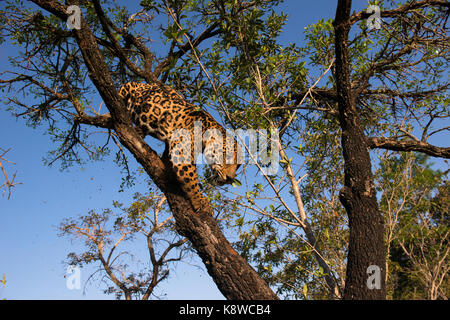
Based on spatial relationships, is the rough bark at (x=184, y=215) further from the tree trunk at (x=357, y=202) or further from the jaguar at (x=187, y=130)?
the tree trunk at (x=357, y=202)

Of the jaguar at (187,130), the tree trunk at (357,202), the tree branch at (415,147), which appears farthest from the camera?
the tree branch at (415,147)

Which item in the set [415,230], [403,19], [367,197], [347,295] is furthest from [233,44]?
[415,230]

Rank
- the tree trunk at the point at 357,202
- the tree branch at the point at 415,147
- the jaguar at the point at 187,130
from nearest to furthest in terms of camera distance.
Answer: the tree trunk at the point at 357,202
the jaguar at the point at 187,130
the tree branch at the point at 415,147

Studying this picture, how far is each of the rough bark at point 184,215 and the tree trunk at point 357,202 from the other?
1.08 m

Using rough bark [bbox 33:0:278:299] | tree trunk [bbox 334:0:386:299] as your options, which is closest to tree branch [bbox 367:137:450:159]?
tree trunk [bbox 334:0:386:299]

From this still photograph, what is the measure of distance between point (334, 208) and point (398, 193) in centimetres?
233

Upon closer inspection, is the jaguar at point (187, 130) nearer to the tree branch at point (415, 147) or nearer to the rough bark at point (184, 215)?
the rough bark at point (184, 215)

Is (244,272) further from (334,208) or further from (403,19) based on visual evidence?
(403,19)

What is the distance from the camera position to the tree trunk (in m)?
4.28

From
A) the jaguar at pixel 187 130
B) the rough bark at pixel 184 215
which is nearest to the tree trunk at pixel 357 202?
the rough bark at pixel 184 215

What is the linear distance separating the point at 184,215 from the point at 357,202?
Answer: 226 cm

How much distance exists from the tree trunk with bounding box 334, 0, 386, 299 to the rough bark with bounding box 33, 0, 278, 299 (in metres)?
1.08

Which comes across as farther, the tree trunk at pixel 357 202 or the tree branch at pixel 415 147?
the tree branch at pixel 415 147

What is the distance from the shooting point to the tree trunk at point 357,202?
4.28 metres
